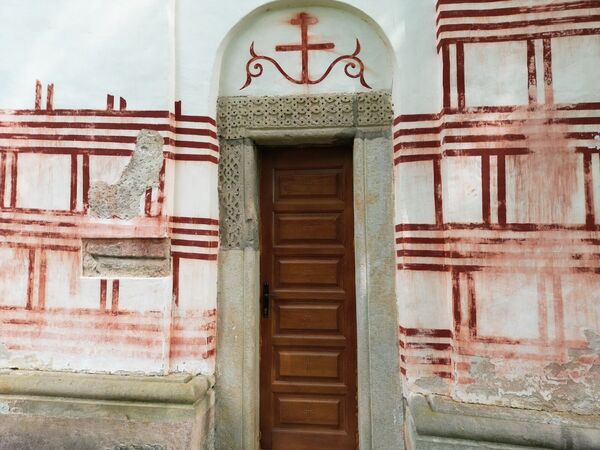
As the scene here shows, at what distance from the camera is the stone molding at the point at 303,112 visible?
3002 millimetres

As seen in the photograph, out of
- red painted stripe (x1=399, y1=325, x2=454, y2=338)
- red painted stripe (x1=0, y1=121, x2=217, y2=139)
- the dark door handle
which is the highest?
red painted stripe (x1=0, y1=121, x2=217, y2=139)

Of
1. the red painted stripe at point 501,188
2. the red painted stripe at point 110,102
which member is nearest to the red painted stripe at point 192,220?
the red painted stripe at point 110,102

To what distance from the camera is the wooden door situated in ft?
10.1

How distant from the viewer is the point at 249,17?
3064 mm

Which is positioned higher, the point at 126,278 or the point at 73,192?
the point at 73,192

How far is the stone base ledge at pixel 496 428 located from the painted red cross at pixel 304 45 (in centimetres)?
239

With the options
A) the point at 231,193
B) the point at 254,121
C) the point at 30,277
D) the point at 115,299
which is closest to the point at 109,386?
the point at 115,299

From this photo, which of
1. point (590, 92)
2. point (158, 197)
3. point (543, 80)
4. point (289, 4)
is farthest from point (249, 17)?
point (590, 92)

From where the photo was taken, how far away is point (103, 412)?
272cm

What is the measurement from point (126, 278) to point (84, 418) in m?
0.91

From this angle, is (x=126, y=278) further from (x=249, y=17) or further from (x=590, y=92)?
(x=590, y=92)

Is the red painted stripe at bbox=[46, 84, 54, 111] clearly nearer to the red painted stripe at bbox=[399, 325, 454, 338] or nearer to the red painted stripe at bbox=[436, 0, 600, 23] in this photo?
the red painted stripe at bbox=[436, 0, 600, 23]

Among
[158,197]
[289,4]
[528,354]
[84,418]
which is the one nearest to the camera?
[528,354]

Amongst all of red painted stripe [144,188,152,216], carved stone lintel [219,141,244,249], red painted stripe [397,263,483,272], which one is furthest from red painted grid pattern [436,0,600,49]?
red painted stripe [144,188,152,216]
